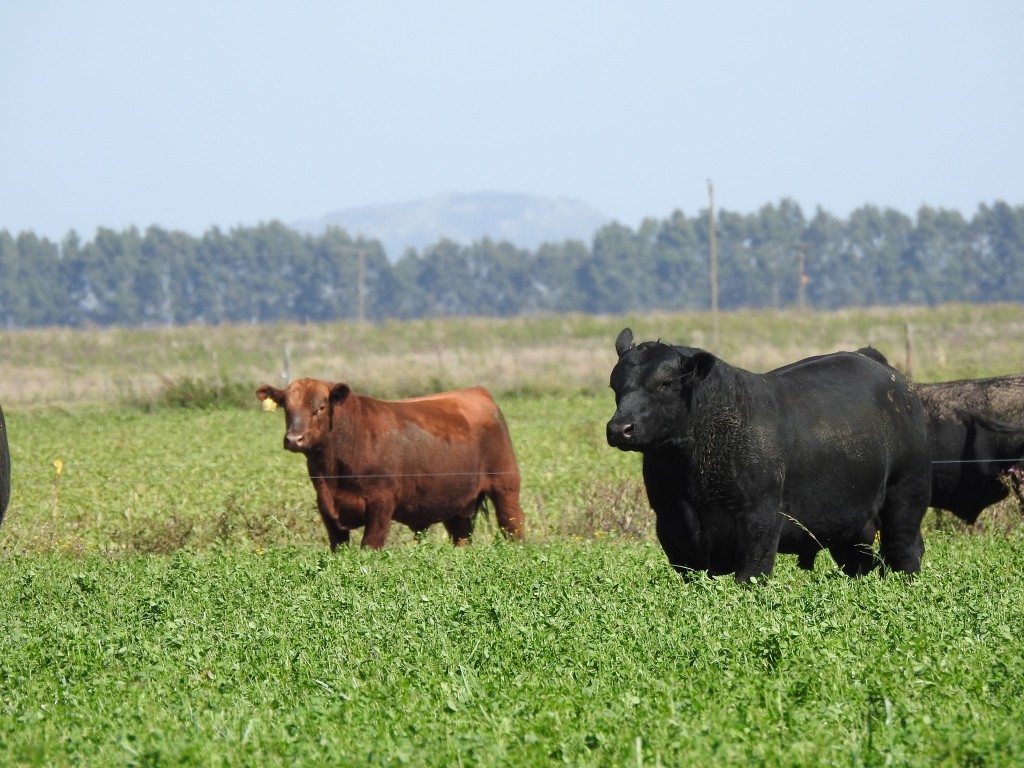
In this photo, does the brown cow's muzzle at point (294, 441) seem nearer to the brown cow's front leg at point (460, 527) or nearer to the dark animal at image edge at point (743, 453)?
the brown cow's front leg at point (460, 527)

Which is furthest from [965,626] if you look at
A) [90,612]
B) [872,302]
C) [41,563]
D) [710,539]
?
[872,302]

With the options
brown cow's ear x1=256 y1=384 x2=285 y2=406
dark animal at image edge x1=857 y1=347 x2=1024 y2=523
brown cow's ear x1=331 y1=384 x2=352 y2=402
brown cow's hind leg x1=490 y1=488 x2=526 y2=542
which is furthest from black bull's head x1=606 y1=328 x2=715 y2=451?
brown cow's hind leg x1=490 y1=488 x2=526 y2=542

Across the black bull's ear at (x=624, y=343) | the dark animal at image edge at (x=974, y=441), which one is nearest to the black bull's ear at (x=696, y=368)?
the black bull's ear at (x=624, y=343)

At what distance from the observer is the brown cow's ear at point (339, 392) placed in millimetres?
13695

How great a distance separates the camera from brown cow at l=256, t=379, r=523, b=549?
13.7m

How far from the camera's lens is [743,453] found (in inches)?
374

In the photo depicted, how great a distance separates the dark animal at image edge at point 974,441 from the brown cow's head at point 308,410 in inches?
224

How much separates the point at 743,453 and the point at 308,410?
536 cm

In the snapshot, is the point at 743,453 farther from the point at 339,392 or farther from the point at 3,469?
the point at 339,392

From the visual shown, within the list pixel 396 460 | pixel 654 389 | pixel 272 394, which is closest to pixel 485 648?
pixel 654 389

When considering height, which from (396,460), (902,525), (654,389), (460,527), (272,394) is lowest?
(460,527)

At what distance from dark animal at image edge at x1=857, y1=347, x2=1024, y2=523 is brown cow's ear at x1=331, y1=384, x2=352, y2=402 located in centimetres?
554

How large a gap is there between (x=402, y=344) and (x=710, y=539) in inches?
2406

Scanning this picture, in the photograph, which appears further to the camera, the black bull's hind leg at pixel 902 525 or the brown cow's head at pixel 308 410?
the brown cow's head at pixel 308 410
